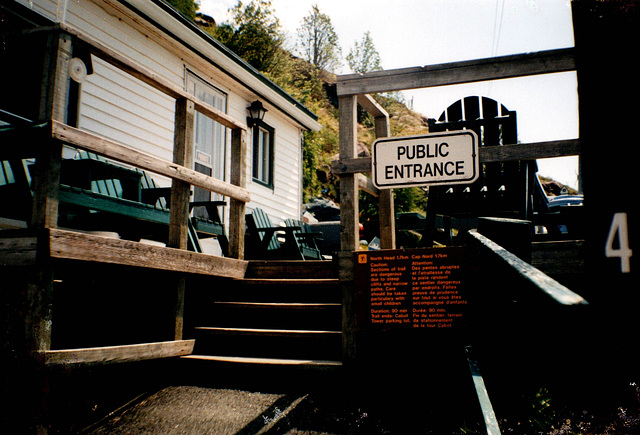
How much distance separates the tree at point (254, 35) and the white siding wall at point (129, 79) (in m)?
16.4

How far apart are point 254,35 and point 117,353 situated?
23880 millimetres

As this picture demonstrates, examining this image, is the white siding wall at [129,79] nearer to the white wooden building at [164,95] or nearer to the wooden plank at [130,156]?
the white wooden building at [164,95]

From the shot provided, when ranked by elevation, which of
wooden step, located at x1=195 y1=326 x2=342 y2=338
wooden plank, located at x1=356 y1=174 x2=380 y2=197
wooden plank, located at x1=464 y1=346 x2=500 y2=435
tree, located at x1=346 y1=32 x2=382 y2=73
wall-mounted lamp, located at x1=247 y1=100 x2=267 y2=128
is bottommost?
wooden plank, located at x1=464 y1=346 x2=500 y2=435

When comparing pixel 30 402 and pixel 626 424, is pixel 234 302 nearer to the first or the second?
pixel 30 402

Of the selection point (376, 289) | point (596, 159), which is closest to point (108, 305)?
point (376, 289)

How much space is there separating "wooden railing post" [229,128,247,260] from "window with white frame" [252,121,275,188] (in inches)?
181

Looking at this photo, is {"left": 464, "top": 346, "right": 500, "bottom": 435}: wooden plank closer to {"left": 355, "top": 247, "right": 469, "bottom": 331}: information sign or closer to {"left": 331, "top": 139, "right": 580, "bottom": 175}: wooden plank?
{"left": 355, "top": 247, "right": 469, "bottom": 331}: information sign

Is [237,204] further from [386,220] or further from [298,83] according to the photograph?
[298,83]

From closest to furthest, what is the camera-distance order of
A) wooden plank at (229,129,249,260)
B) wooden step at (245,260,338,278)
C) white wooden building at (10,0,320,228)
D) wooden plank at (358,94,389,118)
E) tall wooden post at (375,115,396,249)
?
wooden plank at (358,94,389,118) → tall wooden post at (375,115,396,249) → wooden step at (245,260,338,278) → wooden plank at (229,129,249,260) → white wooden building at (10,0,320,228)

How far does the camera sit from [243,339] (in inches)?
189

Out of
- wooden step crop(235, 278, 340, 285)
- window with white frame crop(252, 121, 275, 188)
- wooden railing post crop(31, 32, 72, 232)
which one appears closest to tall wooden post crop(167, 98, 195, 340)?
wooden step crop(235, 278, 340, 285)

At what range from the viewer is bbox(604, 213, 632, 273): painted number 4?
199 centimetres

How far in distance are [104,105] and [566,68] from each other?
19.2ft

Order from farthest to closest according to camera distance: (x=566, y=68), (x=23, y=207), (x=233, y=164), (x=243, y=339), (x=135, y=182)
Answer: (x=233, y=164)
(x=135, y=182)
(x=243, y=339)
(x=23, y=207)
(x=566, y=68)
